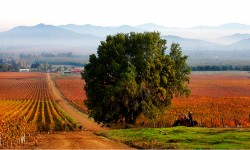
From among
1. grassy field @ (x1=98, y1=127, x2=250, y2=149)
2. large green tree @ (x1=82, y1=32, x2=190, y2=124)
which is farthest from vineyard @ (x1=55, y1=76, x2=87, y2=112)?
grassy field @ (x1=98, y1=127, x2=250, y2=149)

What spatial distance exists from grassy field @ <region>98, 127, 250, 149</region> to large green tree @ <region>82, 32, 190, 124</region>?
11031 millimetres

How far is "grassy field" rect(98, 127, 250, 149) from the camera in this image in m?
20.9

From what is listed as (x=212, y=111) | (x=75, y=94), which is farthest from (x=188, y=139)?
(x=75, y=94)

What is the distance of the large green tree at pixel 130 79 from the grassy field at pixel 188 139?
11031 mm

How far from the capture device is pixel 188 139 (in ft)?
76.6

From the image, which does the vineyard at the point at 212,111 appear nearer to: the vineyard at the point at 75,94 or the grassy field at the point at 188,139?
the grassy field at the point at 188,139

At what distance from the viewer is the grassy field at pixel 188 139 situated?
2094 centimetres

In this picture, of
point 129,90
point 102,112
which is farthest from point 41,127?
point 129,90

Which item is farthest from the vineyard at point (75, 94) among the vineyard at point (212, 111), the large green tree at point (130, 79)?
the large green tree at point (130, 79)

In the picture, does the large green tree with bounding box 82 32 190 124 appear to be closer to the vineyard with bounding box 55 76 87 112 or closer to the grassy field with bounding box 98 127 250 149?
the grassy field with bounding box 98 127 250 149

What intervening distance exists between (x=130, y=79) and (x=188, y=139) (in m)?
16.1

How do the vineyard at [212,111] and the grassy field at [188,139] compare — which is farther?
the vineyard at [212,111]

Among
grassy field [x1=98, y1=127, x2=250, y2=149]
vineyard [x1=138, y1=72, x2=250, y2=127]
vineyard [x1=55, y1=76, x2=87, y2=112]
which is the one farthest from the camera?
vineyard [x1=55, y1=76, x2=87, y2=112]

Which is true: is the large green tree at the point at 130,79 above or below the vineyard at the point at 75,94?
above
